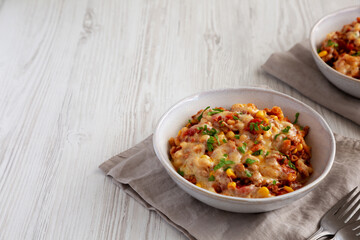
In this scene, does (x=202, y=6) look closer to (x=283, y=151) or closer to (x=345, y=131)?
(x=345, y=131)

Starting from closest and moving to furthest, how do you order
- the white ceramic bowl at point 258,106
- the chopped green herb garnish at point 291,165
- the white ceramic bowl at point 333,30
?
the white ceramic bowl at point 258,106 → the chopped green herb garnish at point 291,165 → the white ceramic bowl at point 333,30

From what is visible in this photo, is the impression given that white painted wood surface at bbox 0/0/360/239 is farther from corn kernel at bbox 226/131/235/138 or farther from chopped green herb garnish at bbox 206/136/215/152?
corn kernel at bbox 226/131/235/138

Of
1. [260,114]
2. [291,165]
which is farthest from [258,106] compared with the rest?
[291,165]

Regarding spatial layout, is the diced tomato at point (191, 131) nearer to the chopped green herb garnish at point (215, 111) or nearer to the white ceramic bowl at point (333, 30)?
the chopped green herb garnish at point (215, 111)

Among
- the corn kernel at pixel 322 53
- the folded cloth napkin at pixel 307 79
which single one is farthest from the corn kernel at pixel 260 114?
the corn kernel at pixel 322 53

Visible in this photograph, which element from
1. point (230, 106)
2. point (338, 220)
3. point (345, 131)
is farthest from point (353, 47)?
point (338, 220)

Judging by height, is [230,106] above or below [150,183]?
above
